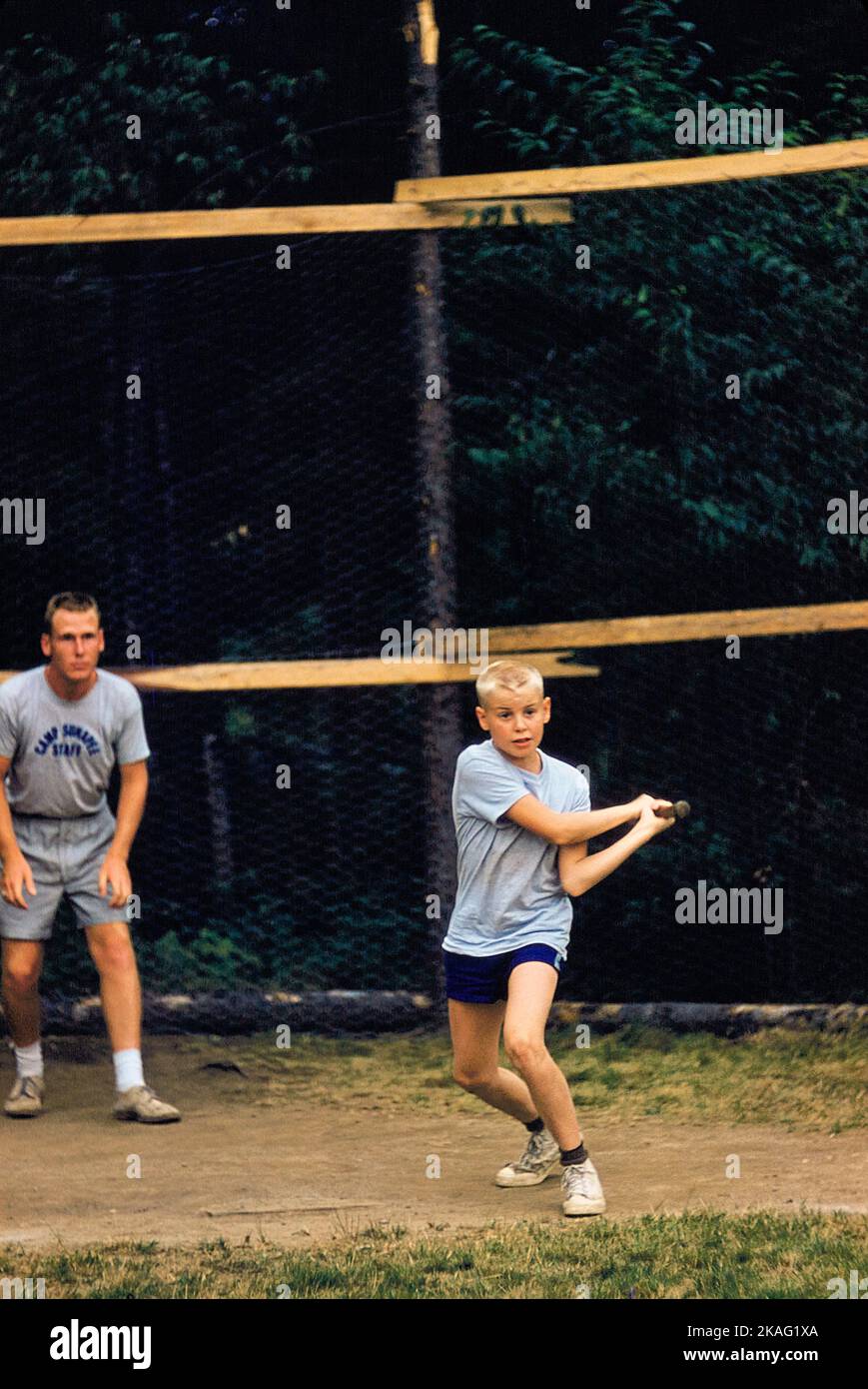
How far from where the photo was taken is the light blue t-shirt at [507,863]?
504 centimetres

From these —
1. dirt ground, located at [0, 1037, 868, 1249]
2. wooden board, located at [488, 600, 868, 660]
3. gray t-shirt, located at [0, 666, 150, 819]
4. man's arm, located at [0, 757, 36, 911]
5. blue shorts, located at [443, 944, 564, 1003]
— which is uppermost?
wooden board, located at [488, 600, 868, 660]

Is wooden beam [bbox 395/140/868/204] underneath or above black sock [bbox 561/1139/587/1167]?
above

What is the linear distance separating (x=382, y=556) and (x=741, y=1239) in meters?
3.32

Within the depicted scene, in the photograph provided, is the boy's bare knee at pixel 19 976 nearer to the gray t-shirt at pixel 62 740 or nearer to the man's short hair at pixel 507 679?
the gray t-shirt at pixel 62 740

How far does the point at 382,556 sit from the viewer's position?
719 centimetres

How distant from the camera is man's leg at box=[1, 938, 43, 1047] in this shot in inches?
243

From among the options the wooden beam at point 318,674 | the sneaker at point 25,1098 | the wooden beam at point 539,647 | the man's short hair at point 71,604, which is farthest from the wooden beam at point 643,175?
the sneaker at point 25,1098

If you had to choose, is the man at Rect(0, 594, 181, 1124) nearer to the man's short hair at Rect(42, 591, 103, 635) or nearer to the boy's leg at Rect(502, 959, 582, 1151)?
the man's short hair at Rect(42, 591, 103, 635)

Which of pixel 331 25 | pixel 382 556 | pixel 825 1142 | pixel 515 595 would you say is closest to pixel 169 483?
pixel 382 556

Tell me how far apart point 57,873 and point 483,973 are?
5.76 ft

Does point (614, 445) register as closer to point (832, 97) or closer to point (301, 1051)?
point (832, 97)

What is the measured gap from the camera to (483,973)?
16.7 feet

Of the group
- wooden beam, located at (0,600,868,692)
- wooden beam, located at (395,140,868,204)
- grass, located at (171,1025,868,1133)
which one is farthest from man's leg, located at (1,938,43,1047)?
wooden beam, located at (395,140,868,204)

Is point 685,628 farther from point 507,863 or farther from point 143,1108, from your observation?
point 143,1108
